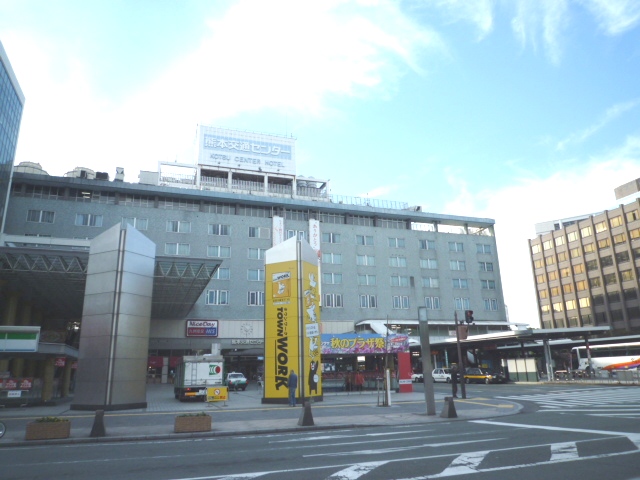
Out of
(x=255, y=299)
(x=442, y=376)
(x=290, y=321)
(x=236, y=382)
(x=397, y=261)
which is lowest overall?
(x=442, y=376)

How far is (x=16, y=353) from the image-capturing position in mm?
27297

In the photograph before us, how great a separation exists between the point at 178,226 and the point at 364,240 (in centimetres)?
2656

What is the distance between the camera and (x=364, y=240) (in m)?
71.5

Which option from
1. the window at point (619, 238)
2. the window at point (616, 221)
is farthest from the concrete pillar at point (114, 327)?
the window at point (616, 221)

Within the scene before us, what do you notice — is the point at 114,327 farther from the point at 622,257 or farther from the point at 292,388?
the point at 622,257

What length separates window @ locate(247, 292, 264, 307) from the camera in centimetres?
6300

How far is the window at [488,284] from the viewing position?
76250 mm

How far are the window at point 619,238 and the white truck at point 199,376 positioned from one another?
271ft

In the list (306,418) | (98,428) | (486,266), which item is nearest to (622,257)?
(486,266)

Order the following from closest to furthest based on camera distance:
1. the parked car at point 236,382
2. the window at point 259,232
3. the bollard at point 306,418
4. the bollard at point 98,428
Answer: the bollard at point 98,428, the bollard at point 306,418, the parked car at point 236,382, the window at point 259,232

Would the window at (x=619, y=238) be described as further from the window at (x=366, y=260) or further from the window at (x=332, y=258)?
the window at (x=332, y=258)

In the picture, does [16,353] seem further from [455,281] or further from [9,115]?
[455,281]

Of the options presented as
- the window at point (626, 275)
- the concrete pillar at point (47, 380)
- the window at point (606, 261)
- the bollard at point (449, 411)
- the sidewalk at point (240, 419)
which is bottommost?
the sidewalk at point (240, 419)

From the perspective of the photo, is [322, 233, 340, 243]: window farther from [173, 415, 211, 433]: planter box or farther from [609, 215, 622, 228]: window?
[609, 215, 622, 228]: window
